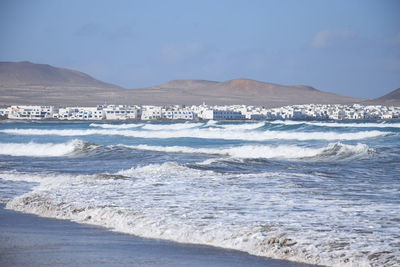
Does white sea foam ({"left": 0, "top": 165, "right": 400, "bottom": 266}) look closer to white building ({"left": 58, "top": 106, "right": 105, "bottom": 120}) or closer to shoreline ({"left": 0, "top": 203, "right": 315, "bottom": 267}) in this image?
shoreline ({"left": 0, "top": 203, "right": 315, "bottom": 267})

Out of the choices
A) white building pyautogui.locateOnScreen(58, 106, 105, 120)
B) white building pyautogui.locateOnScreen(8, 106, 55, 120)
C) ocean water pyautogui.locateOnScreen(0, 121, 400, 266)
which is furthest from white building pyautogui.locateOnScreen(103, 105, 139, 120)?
ocean water pyautogui.locateOnScreen(0, 121, 400, 266)

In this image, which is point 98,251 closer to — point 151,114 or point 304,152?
point 304,152

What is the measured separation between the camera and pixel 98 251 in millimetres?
7254

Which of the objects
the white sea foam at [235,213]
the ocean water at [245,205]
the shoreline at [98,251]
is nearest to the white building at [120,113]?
the ocean water at [245,205]

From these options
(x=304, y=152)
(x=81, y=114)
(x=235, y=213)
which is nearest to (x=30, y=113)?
(x=81, y=114)

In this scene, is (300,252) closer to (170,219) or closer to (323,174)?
(170,219)

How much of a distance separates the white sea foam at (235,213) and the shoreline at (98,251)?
34 cm

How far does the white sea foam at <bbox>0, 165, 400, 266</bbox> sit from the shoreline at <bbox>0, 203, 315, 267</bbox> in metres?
0.34

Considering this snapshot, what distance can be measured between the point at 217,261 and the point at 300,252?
0.94 meters

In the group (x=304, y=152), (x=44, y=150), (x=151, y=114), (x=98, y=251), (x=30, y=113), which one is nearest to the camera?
(x=98, y=251)

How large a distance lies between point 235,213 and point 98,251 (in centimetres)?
258

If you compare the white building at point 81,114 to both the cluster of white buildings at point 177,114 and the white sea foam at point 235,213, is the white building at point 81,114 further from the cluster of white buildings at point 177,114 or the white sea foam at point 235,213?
the white sea foam at point 235,213

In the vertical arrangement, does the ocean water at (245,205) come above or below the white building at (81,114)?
above

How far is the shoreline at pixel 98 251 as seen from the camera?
6.73m
